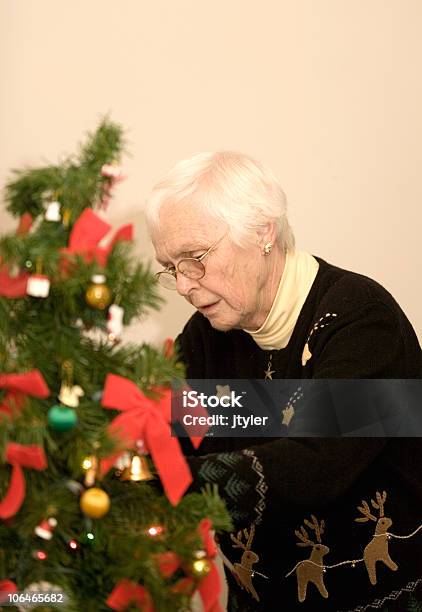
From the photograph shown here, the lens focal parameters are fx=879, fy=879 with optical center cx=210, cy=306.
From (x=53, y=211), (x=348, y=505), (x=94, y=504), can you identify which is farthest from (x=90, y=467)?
(x=348, y=505)

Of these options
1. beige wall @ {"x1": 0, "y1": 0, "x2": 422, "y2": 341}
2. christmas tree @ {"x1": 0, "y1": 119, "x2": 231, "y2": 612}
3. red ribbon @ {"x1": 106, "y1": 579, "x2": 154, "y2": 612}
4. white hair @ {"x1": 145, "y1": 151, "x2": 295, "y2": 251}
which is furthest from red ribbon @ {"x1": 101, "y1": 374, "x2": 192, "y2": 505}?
beige wall @ {"x1": 0, "y1": 0, "x2": 422, "y2": 341}

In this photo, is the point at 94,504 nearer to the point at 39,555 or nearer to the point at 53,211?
the point at 39,555

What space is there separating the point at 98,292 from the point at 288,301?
747mm

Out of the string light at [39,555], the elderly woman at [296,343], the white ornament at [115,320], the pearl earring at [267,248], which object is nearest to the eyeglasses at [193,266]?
the elderly woman at [296,343]

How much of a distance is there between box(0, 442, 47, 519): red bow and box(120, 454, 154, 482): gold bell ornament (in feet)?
0.58

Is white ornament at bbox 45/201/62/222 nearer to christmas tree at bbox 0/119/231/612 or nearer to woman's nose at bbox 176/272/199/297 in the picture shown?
christmas tree at bbox 0/119/231/612

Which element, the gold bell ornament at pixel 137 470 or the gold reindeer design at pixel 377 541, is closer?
the gold bell ornament at pixel 137 470

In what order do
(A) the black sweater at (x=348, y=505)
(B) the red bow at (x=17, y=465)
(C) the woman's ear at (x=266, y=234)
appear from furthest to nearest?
→ 1. (C) the woman's ear at (x=266, y=234)
2. (A) the black sweater at (x=348, y=505)
3. (B) the red bow at (x=17, y=465)

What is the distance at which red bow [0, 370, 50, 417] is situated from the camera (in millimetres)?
881

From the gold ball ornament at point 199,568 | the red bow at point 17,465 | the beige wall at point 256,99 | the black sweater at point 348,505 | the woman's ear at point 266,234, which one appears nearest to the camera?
the red bow at point 17,465

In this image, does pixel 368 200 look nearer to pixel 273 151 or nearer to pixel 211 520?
pixel 273 151

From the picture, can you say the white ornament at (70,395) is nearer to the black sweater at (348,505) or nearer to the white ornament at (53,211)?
the white ornament at (53,211)

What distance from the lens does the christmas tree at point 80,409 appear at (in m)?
0.90

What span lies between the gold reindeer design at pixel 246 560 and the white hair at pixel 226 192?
526 mm
